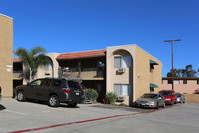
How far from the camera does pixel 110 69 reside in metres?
22.8

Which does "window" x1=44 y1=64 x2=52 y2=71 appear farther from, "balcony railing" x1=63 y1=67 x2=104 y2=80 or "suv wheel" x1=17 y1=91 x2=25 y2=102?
"suv wheel" x1=17 y1=91 x2=25 y2=102

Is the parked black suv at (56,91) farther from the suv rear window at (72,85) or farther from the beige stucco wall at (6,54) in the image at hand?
the beige stucco wall at (6,54)

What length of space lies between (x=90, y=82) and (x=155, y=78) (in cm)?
1029

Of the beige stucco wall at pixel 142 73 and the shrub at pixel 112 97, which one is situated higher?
the beige stucco wall at pixel 142 73

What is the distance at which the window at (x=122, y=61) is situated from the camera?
866 inches

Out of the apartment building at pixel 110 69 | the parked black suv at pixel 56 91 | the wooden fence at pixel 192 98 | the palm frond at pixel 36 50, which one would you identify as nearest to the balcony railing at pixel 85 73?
the apartment building at pixel 110 69

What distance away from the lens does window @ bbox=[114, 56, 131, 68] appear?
72.2ft

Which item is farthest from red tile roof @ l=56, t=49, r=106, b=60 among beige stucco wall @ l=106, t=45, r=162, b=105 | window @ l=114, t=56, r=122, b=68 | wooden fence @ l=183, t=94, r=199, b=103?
wooden fence @ l=183, t=94, r=199, b=103

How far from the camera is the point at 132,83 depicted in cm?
2125

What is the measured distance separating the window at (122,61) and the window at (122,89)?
211cm

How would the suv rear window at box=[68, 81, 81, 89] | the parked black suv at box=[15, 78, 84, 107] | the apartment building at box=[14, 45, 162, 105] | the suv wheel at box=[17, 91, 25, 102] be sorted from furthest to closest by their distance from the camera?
1. the apartment building at box=[14, 45, 162, 105]
2. the suv wheel at box=[17, 91, 25, 102]
3. the suv rear window at box=[68, 81, 81, 89]
4. the parked black suv at box=[15, 78, 84, 107]

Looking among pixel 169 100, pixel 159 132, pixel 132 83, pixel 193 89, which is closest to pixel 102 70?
pixel 132 83

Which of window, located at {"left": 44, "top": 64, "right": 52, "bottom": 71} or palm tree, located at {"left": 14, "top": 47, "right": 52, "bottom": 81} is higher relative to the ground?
palm tree, located at {"left": 14, "top": 47, "right": 52, "bottom": 81}

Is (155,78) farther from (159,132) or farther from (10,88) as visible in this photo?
(159,132)
